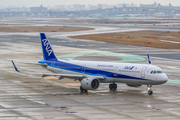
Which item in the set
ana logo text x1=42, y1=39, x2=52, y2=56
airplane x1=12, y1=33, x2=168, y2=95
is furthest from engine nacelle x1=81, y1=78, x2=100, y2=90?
ana logo text x1=42, y1=39, x2=52, y2=56

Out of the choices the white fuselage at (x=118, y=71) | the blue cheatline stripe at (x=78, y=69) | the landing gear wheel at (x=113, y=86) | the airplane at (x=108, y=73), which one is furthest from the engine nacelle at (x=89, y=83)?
the landing gear wheel at (x=113, y=86)

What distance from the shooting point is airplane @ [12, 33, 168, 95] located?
3894 centimetres

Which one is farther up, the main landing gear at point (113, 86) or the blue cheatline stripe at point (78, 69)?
the blue cheatline stripe at point (78, 69)

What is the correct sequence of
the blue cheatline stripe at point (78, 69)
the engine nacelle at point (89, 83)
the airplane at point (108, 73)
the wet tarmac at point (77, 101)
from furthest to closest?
the blue cheatline stripe at point (78, 69), the engine nacelle at point (89, 83), the airplane at point (108, 73), the wet tarmac at point (77, 101)

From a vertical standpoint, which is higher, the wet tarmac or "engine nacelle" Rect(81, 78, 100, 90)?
"engine nacelle" Rect(81, 78, 100, 90)

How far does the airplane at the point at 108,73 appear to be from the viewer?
38938 mm

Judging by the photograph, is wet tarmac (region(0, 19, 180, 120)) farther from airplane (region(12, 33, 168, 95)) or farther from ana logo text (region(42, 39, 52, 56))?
ana logo text (region(42, 39, 52, 56))

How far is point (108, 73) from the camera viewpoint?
41.2 meters

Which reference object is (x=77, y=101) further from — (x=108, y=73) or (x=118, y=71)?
(x=118, y=71)

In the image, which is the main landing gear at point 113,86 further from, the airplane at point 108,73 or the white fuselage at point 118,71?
the white fuselage at point 118,71

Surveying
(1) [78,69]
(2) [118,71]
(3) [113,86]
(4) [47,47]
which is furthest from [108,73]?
(4) [47,47]

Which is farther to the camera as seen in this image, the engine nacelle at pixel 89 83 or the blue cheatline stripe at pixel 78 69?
the blue cheatline stripe at pixel 78 69

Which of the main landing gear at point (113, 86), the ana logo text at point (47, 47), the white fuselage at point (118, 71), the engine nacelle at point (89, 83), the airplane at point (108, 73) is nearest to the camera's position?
the white fuselage at point (118, 71)

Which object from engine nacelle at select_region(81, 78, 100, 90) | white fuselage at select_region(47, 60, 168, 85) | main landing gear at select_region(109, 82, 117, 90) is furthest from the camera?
main landing gear at select_region(109, 82, 117, 90)
